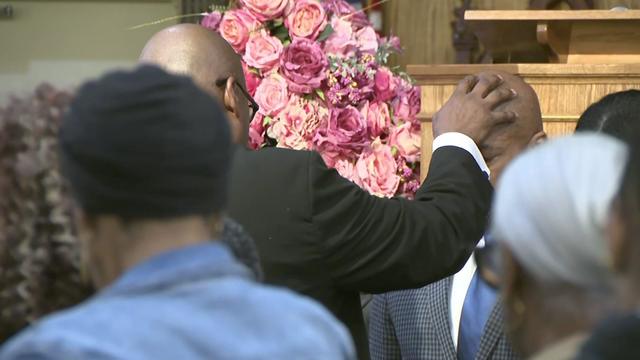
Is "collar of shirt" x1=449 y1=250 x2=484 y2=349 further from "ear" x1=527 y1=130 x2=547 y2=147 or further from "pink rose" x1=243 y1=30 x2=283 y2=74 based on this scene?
"pink rose" x1=243 y1=30 x2=283 y2=74

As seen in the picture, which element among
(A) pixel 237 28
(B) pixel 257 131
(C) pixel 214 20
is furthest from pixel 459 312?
(C) pixel 214 20

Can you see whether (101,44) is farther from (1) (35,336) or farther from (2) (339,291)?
(1) (35,336)

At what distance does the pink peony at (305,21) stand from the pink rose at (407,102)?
0.29 m

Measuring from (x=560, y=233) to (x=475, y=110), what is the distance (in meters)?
1.26

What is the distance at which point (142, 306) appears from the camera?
160 cm

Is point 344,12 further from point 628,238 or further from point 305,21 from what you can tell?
point 628,238

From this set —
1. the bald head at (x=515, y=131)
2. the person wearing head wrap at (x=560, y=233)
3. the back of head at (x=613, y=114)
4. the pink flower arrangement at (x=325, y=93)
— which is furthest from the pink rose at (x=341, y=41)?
the person wearing head wrap at (x=560, y=233)

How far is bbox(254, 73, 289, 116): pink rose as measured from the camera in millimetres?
3342

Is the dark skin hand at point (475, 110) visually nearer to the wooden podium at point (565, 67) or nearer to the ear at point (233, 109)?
the wooden podium at point (565, 67)

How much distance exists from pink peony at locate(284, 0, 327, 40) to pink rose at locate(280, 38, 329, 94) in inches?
2.4

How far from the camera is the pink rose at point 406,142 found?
3441mm

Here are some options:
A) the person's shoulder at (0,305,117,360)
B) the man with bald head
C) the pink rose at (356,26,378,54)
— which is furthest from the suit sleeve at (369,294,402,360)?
the person's shoulder at (0,305,117,360)

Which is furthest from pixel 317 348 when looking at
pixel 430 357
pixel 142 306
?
pixel 430 357

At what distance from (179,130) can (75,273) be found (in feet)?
0.99
